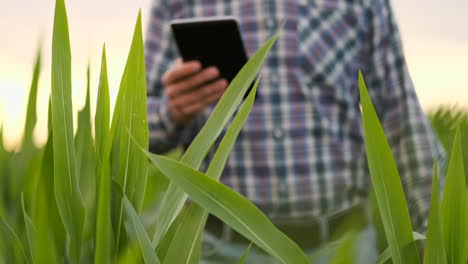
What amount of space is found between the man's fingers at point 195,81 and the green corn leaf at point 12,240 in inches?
31.5

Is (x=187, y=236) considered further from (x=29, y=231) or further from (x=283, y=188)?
(x=283, y=188)

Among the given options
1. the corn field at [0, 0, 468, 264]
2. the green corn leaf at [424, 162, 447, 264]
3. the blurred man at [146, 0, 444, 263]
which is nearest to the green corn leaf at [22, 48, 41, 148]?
the corn field at [0, 0, 468, 264]

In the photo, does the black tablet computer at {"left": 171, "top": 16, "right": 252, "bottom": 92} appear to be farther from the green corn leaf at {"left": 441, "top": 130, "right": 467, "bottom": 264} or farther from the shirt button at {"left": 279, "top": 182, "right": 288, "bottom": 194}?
the green corn leaf at {"left": 441, "top": 130, "right": 467, "bottom": 264}

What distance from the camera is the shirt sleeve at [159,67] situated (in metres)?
1.62

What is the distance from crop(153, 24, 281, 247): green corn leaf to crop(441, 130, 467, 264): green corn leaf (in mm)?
128

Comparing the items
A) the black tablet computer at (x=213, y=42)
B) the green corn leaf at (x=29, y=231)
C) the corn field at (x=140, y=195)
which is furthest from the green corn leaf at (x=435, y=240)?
the black tablet computer at (x=213, y=42)

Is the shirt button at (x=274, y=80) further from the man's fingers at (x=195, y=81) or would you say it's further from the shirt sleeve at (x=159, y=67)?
the man's fingers at (x=195, y=81)

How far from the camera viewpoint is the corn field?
389 mm

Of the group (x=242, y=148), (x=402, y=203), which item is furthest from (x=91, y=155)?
(x=242, y=148)

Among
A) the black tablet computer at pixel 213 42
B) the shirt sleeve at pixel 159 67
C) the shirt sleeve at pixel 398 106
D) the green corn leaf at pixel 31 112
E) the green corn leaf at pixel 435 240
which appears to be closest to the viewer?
the green corn leaf at pixel 435 240

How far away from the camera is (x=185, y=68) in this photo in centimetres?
123

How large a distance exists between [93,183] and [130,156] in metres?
0.03

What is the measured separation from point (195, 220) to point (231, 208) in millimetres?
39

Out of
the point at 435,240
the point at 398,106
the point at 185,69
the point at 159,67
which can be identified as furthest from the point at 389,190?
the point at 159,67
